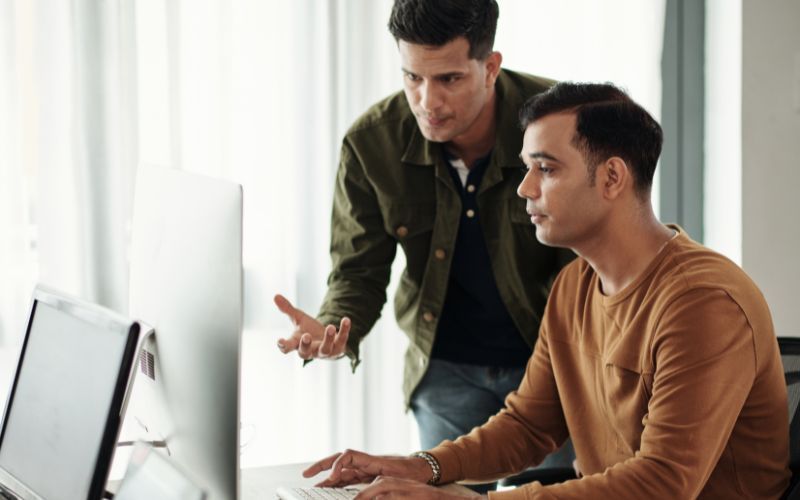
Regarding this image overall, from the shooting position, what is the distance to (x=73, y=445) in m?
1.26

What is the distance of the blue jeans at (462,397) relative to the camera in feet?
6.91

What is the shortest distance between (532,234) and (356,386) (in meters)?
1.22

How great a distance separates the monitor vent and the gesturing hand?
0.28m

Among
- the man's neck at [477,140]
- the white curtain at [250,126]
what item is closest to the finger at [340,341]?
the man's neck at [477,140]

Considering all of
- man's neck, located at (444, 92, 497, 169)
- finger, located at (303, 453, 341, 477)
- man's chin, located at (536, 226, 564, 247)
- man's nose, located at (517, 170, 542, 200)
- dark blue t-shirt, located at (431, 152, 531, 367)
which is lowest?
finger, located at (303, 453, 341, 477)

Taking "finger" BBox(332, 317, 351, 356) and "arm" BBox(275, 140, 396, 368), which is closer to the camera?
"finger" BBox(332, 317, 351, 356)

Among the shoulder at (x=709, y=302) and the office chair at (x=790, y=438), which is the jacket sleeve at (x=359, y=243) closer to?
the office chair at (x=790, y=438)

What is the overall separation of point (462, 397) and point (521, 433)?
37 cm

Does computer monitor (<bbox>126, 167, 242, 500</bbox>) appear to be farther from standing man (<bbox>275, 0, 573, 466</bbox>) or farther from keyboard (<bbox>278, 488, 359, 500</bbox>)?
standing man (<bbox>275, 0, 573, 466</bbox>)

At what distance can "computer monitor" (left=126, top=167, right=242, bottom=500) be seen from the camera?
1.16m

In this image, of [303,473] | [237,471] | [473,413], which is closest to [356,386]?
[473,413]

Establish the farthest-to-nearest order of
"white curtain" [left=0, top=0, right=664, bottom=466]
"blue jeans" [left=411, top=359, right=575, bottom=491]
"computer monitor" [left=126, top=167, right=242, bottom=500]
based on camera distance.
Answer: "white curtain" [left=0, top=0, right=664, bottom=466] < "blue jeans" [left=411, top=359, right=575, bottom=491] < "computer monitor" [left=126, top=167, right=242, bottom=500]

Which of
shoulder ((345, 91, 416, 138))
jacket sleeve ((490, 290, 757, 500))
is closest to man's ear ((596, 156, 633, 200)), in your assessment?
jacket sleeve ((490, 290, 757, 500))

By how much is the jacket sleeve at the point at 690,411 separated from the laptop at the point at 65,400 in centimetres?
56
